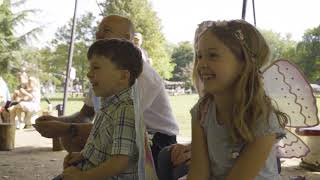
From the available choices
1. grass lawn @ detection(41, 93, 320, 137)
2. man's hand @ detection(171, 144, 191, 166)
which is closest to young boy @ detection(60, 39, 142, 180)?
man's hand @ detection(171, 144, 191, 166)

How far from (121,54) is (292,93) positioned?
36.6 inches

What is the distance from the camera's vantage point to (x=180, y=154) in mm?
1702

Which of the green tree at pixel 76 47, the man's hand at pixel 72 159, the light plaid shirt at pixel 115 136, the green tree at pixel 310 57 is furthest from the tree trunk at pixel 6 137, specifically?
the green tree at pixel 76 47

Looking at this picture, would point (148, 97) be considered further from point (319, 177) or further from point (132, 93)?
point (319, 177)

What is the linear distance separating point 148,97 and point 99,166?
0.64m

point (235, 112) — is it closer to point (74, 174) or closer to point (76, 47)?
point (74, 174)

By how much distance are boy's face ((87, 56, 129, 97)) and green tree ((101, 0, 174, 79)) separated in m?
18.5

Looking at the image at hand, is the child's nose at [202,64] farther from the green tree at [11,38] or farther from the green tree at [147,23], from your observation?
the green tree at [147,23]

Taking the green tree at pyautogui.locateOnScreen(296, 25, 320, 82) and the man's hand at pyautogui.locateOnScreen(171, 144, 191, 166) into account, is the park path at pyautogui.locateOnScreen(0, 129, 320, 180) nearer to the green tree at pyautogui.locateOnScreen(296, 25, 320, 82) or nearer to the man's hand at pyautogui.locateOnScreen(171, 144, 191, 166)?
the man's hand at pyautogui.locateOnScreen(171, 144, 191, 166)

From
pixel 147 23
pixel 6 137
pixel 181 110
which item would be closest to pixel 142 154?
pixel 6 137

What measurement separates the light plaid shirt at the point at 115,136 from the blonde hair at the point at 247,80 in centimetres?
37

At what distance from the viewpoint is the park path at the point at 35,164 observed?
409 centimetres

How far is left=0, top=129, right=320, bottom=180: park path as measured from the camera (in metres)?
4.09

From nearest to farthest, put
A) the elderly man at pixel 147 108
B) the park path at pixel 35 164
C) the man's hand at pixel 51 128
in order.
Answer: the man's hand at pixel 51 128
the elderly man at pixel 147 108
the park path at pixel 35 164
